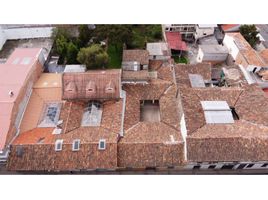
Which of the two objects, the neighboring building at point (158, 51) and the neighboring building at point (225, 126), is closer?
the neighboring building at point (225, 126)

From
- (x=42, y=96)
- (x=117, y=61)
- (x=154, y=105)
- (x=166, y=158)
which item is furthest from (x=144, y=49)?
(x=166, y=158)

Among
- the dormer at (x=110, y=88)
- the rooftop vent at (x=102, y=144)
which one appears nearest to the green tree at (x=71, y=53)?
the dormer at (x=110, y=88)

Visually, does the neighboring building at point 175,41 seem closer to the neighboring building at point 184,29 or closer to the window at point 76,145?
the neighboring building at point 184,29

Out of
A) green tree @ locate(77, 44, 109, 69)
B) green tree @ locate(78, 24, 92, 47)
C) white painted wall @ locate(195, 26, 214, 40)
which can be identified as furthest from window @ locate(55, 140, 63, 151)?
white painted wall @ locate(195, 26, 214, 40)

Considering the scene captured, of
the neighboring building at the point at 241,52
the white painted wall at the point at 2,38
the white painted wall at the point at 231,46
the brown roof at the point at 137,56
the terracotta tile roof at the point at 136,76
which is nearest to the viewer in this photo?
the terracotta tile roof at the point at 136,76

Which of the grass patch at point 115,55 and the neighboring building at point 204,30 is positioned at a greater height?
the neighboring building at point 204,30

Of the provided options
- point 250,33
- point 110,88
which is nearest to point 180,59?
point 250,33

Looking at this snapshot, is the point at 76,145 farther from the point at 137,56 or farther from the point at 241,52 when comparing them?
the point at 241,52

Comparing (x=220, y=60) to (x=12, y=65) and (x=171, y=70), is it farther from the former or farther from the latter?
(x=12, y=65)
